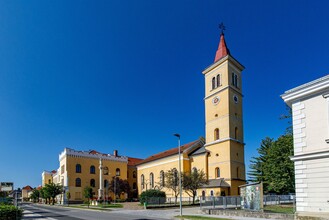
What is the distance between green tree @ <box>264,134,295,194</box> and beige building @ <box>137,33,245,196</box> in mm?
7540

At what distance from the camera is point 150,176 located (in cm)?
6444

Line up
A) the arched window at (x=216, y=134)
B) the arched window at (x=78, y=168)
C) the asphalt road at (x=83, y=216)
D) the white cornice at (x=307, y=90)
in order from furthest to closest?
the arched window at (x=78, y=168) < the arched window at (x=216, y=134) < the asphalt road at (x=83, y=216) < the white cornice at (x=307, y=90)

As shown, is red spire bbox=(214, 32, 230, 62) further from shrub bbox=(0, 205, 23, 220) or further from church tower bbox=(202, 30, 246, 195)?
shrub bbox=(0, 205, 23, 220)

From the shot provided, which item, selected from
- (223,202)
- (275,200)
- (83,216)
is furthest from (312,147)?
(275,200)

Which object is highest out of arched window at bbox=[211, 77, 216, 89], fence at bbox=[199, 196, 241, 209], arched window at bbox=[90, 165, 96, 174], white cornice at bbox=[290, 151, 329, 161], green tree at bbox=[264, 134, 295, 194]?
arched window at bbox=[211, 77, 216, 89]

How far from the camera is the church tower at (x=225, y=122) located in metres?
45.6

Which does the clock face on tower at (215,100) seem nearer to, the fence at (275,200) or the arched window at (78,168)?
the fence at (275,200)

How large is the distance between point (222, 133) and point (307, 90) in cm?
3037

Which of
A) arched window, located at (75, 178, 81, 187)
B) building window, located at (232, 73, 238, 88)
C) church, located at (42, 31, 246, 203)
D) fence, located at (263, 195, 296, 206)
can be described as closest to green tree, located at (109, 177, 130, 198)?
church, located at (42, 31, 246, 203)

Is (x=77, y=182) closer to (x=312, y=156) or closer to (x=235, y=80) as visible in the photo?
(x=235, y=80)

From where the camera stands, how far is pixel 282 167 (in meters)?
36.1

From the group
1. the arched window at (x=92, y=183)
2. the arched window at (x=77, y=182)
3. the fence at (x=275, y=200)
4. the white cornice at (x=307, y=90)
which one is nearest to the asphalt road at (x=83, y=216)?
the white cornice at (x=307, y=90)

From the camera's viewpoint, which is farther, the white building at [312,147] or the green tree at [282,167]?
the green tree at [282,167]

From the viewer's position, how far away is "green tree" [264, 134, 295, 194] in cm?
3575
